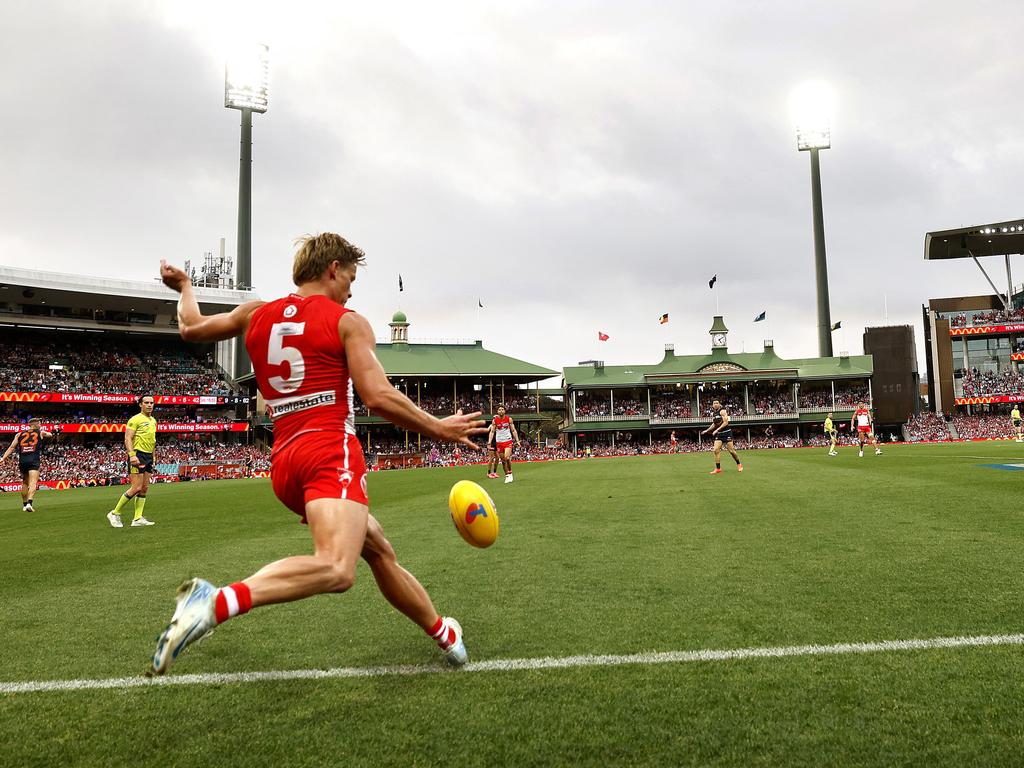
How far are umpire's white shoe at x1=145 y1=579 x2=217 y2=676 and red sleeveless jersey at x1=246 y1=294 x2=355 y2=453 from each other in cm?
85

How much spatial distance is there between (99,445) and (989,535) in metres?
60.7

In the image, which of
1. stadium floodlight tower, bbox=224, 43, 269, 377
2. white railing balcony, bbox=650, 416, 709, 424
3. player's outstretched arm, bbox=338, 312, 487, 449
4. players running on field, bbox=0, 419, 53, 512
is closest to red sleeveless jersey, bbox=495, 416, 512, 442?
players running on field, bbox=0, 419, 53, 512

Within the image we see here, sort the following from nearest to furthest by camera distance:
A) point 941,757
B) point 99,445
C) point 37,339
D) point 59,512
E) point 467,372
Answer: point 941,757 < point 59,512 < point 99,445 < point 37,339 < point 467,372

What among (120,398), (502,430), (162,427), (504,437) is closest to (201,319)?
(504,437)

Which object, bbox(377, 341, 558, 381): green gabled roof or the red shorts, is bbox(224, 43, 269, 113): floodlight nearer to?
bbox(377, 341, 558, 381): green gabled roof

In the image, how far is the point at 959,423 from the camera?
64.1m

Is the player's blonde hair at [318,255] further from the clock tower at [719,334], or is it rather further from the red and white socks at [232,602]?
the clock tower at [719,334]

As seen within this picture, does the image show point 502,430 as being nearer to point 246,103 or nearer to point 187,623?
point 187,623

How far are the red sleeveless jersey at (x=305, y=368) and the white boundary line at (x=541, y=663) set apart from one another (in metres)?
1.34

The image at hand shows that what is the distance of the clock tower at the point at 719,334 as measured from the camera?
76.4m

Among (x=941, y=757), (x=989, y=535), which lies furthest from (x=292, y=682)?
(x=989, y=535)

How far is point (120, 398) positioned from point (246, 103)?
30723 mm

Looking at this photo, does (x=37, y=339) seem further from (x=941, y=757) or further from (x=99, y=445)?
(x=941, y=757)

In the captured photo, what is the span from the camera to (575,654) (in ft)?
12.4
